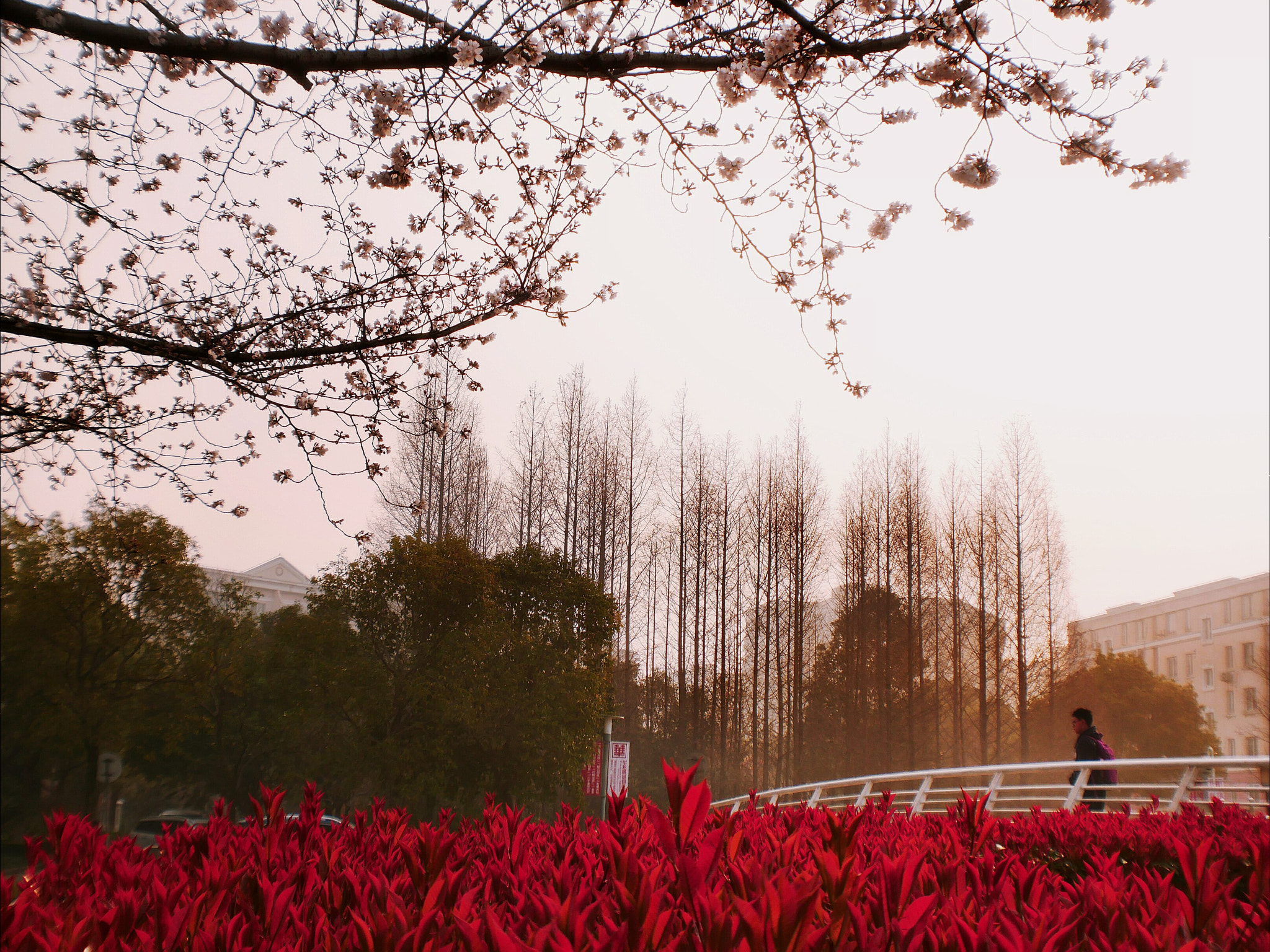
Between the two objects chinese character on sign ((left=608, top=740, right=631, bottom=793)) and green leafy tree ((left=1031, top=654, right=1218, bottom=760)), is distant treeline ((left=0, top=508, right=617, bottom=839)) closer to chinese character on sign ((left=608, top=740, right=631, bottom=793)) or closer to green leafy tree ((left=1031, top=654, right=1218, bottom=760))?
chinese character on sign ((left=608, top=740, right=631, bottom=793))

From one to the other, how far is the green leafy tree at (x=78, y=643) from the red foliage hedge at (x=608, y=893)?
20824 mm

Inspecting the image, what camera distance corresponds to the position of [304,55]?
3.91m

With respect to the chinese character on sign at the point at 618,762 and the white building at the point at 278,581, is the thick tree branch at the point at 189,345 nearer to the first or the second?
the chinese character on sign at the point at 618,762

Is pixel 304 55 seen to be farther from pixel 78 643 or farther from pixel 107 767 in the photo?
pixel 107 767

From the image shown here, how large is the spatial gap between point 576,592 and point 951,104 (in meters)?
20.7

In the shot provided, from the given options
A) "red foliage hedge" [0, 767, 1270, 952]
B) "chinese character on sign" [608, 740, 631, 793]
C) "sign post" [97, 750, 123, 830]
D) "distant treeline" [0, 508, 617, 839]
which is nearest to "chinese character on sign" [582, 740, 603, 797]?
"distant treeline" [0, 508, 617, 839]

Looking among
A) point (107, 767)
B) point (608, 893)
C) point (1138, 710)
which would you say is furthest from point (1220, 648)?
point (608, 893)

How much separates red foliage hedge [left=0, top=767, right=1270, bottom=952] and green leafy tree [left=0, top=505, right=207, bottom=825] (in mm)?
20824

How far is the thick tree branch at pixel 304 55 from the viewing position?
3.81 metres

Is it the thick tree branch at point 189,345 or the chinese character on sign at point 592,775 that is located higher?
the thick tree branch at point 189,345

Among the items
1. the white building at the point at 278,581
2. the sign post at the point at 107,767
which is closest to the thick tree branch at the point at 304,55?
the sign post at the point at 107,767

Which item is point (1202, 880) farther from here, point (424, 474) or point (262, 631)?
point (262, 631)

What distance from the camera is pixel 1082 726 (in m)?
8.66

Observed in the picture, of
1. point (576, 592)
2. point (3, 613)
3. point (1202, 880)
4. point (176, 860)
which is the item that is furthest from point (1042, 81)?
point (3, 613)
